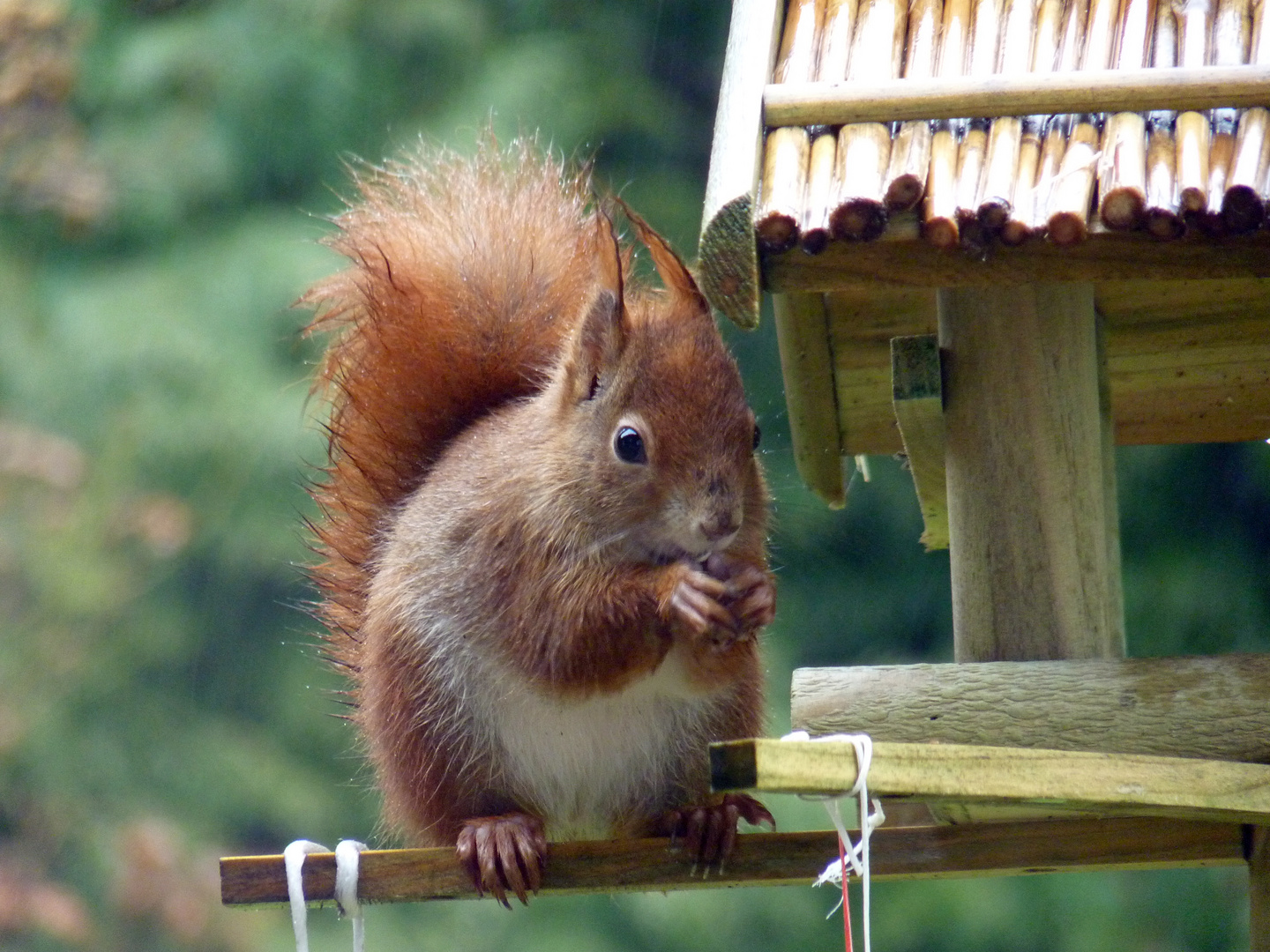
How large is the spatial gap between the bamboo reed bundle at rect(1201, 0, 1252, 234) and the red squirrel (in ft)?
1.41

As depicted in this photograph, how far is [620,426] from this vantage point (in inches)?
53.2

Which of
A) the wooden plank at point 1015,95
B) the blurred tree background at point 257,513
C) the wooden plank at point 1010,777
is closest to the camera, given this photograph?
the wooden plank at point 1010,777

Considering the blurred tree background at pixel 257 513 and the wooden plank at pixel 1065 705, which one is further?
the blurred tree background at pixel 257 513

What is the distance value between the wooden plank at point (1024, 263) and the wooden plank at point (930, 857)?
40 cm

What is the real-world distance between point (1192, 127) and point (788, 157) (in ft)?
0.80

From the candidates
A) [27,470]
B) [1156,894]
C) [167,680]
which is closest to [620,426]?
[27,470]

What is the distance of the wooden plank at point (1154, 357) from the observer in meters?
1.42

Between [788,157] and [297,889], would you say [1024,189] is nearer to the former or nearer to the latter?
[788,157]

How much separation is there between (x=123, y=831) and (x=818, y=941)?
1.60 m

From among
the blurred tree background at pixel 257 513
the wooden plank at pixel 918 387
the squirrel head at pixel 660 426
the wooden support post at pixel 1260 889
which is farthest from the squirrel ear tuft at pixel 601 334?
the blurred tree background at pixel 257 513

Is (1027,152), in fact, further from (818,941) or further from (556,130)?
(818,941)

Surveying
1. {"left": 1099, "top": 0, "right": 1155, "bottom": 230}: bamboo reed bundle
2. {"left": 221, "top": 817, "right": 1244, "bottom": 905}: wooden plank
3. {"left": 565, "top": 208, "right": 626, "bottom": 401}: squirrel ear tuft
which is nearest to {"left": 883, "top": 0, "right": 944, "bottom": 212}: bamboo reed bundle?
{"left": 1099, "top": 0, "right": 1155, "bottom": 230}: bamboo reed bundle

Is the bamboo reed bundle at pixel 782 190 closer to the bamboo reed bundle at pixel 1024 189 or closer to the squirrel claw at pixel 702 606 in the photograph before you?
the bamboo reed bundle at pixel 1024 189

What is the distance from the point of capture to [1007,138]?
1.02m
